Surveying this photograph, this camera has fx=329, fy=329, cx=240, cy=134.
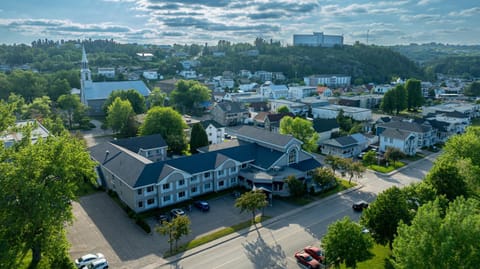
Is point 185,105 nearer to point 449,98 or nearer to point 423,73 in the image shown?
point 449,98

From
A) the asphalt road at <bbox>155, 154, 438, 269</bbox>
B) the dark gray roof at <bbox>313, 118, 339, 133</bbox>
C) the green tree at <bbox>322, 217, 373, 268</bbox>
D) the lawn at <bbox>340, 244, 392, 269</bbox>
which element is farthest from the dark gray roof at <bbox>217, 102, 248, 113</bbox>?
the green tree at <bbox>322, 217, 373, 268</bbox>

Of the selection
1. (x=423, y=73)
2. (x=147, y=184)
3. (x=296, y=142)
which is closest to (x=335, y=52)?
(x=423, y=73)

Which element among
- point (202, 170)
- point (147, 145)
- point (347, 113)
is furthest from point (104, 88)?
point (347, 113)

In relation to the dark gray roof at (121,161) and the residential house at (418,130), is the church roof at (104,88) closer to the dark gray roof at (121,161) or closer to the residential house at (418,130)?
the dark gray roof at (121,161)

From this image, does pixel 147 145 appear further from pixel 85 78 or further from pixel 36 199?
pixel 85 78

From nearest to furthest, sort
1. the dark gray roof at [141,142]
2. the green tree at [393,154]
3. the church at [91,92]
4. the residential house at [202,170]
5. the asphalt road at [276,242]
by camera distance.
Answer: the asphalt road at [276,242], the residential house at [202,170], the dark gray roof at [141,142], the green tree at [393,154], the church at [91,92]

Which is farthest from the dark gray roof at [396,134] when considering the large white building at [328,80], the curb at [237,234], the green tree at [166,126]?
A: the large white building at [328,80]
